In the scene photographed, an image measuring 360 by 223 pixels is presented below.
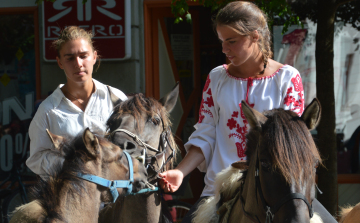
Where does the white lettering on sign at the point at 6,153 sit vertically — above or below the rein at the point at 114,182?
below

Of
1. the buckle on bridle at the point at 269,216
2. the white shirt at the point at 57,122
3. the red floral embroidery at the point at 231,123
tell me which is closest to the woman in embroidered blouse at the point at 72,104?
the white shirt at the point at 57,122

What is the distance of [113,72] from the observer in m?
5.93

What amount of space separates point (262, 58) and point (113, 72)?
148 inches

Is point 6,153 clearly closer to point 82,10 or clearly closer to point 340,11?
point 82,10

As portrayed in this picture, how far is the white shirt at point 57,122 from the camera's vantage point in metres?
2.88

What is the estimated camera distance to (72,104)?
2973 mm

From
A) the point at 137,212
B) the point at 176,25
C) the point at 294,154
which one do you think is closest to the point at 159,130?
the point at 137,212

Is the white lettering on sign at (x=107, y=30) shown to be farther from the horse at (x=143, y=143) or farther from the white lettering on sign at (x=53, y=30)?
the horse at (x=143, y=143)

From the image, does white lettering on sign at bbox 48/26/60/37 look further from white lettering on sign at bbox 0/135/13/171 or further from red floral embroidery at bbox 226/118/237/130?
red floral embroidery at bbox 226/118/237/130

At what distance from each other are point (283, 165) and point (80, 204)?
3.49 ft

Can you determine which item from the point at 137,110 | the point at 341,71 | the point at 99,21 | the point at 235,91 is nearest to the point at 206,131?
the point at 235,91

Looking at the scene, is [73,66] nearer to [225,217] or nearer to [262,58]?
[262,58]

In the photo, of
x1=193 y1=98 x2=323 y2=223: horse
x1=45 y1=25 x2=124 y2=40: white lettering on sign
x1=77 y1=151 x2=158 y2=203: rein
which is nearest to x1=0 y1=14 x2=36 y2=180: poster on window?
x1=45 y1=25 x2=124 y2=40: white lettering on sign

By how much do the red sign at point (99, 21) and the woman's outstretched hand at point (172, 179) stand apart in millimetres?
3426
